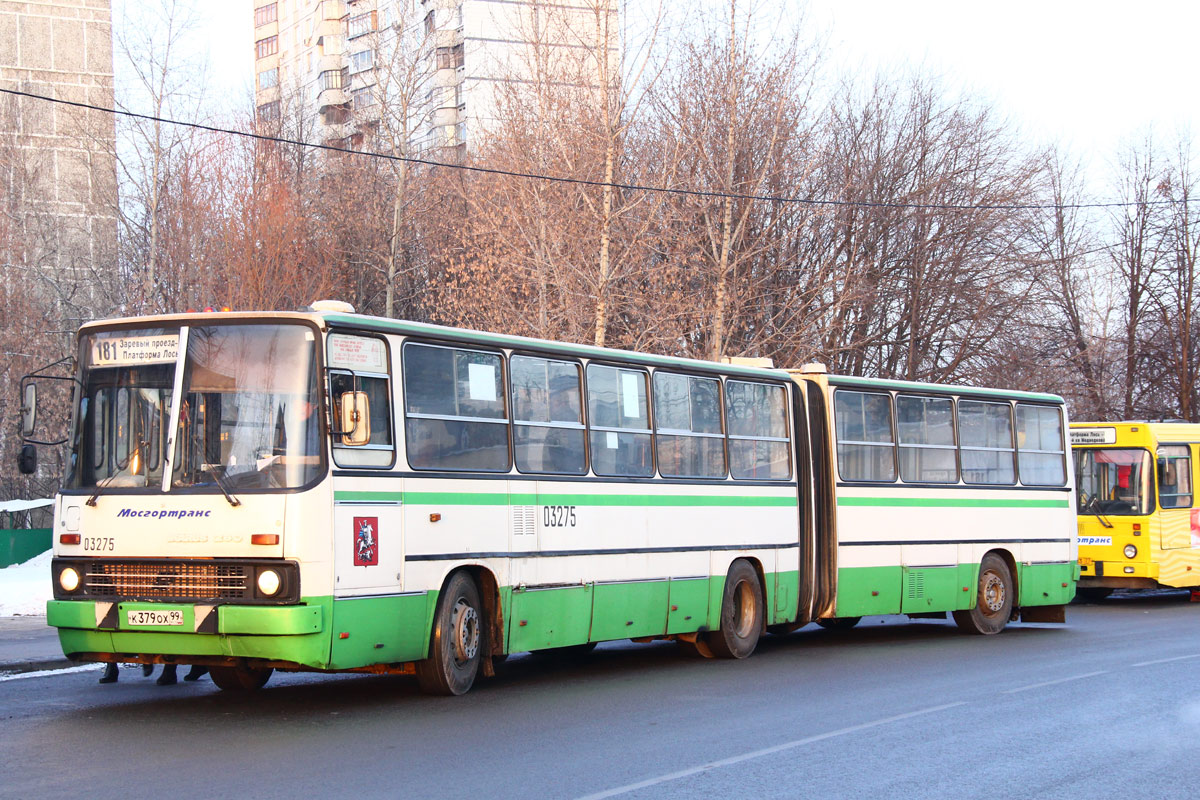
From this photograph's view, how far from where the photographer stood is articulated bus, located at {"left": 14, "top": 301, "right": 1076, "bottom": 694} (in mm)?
10203

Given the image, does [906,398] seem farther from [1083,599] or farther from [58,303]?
[58,303]

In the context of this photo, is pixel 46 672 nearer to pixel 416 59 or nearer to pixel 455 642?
pixel 455 642

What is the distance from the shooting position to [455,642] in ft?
38.0

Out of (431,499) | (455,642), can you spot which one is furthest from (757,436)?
(431,499)

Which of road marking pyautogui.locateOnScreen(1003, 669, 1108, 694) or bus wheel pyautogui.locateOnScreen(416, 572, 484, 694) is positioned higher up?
bus wheel pyautogui.locateOnScreen(416, 572, 484, 694)

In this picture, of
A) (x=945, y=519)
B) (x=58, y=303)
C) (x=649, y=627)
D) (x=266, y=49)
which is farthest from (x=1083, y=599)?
(x=266, y=49)

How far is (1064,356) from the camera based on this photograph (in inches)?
1660

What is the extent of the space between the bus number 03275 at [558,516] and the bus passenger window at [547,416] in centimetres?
32

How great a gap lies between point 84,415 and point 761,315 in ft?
77.9

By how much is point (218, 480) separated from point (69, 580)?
1.43 m

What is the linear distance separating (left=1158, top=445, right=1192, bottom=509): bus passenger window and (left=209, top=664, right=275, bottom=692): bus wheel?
16.0 metres

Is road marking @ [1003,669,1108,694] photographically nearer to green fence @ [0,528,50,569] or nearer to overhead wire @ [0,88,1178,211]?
overhead wire @ [0,88,1178,211]

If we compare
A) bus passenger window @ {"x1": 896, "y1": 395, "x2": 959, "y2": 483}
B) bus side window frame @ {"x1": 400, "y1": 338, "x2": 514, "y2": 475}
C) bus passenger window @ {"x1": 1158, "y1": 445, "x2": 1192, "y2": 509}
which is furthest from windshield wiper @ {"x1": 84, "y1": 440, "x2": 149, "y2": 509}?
bus passenger window @ {"x1": 1158, "y1": 445, "x2": 1192, "y2": 509}

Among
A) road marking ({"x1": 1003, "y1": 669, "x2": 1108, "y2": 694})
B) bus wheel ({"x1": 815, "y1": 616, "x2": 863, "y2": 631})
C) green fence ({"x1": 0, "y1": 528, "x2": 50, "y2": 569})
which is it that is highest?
green fence ({"x1": 0, "y1": 528, "x2": 50, "y2": 569})
